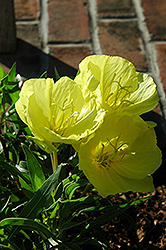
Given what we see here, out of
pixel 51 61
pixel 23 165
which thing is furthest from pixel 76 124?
pixel 51 61

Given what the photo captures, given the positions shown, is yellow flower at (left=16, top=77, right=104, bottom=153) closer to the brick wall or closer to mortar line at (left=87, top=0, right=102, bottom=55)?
the brick wall

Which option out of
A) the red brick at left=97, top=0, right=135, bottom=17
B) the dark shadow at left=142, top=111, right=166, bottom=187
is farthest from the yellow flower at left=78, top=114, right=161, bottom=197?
the red brick at left=97, top=0, right=135, bottom=17

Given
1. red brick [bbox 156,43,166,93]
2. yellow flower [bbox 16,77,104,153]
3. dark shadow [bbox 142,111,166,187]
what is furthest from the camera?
red brick [bbox 156,43,166,93]

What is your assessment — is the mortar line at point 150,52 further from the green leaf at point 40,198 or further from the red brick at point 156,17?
the green leaf at point 40,198

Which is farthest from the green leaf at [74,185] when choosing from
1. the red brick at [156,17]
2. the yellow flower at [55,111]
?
the red brick at [156,17]

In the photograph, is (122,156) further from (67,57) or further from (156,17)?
(156,17)

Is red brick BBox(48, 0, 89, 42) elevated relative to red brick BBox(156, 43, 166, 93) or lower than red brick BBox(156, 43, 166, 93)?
elevated
